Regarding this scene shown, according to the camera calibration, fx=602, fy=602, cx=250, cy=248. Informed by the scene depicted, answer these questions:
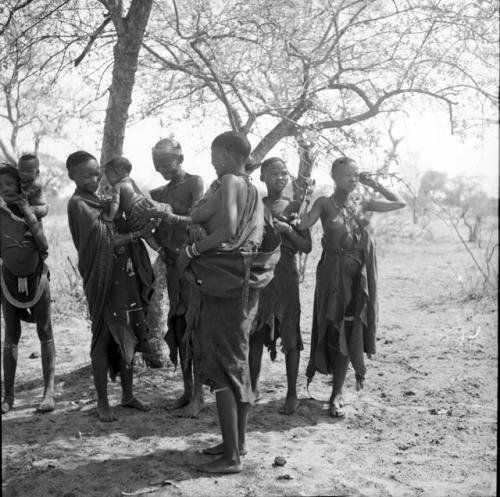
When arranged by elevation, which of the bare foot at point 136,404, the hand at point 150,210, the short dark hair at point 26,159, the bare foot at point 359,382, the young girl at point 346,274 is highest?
the short dark hair at point 26,159

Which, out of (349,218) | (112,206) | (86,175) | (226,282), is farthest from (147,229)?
(349,218)

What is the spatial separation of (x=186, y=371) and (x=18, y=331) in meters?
1.20

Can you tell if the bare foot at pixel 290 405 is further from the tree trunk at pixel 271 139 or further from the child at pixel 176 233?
the tree trunk at pixel 271 139

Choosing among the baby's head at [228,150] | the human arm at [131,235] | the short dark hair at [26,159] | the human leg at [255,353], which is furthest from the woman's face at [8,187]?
the human leg at [255,353]

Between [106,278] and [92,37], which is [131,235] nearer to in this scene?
[106,278]

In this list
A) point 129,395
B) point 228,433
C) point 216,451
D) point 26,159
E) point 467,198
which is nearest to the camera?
point 228,433

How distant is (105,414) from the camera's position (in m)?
3.98

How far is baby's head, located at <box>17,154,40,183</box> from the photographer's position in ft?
13.1

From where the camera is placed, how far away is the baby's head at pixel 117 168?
392cm

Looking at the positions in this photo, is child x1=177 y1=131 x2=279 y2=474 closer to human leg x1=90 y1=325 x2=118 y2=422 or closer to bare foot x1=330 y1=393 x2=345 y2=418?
human leg x1=90 y1=325 x2=118 y2=422

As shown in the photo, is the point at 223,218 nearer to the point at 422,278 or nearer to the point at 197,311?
the point at 197,311

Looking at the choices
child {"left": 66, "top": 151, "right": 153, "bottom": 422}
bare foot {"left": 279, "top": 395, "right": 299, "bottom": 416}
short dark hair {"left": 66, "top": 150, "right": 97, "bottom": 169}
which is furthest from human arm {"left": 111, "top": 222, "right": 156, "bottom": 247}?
bare foot {"left": 279, "top": 395, "right": 299, "bottom": 416}

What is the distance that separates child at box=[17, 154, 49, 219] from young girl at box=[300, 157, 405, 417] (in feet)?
6.01

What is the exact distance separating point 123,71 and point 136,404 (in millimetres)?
2503
